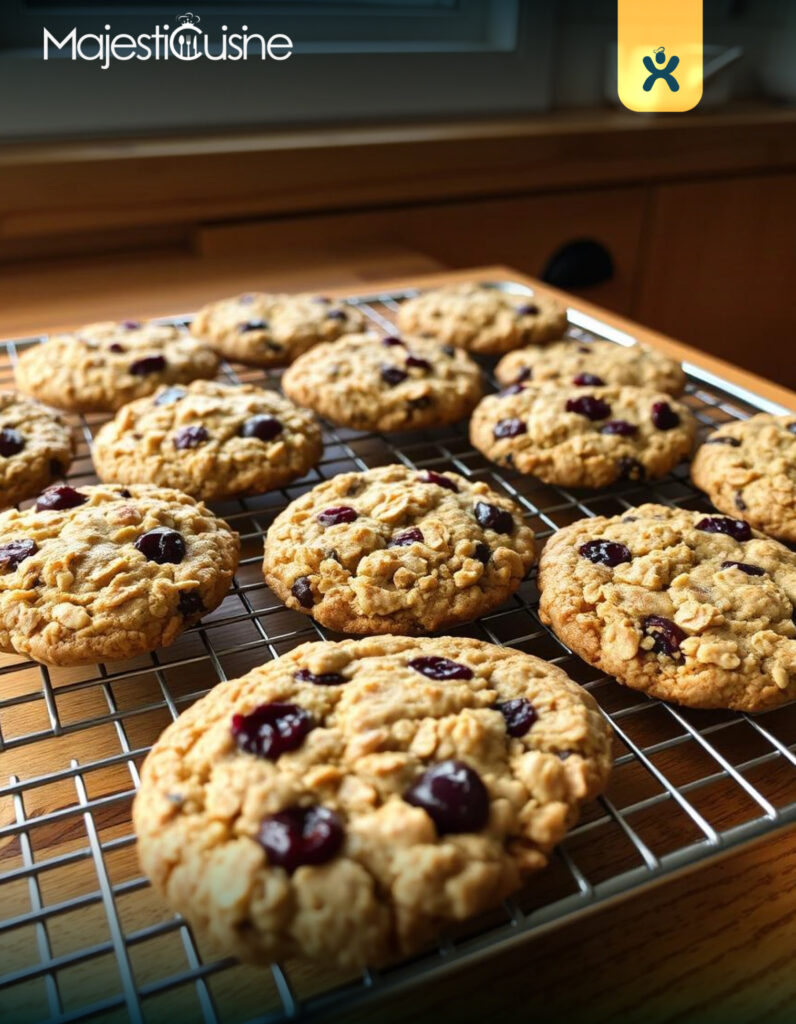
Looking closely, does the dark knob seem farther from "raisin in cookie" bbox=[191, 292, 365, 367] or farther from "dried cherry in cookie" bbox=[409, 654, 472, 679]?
"dried cherry in cookie" bbox=[409, 654, 472, 679]

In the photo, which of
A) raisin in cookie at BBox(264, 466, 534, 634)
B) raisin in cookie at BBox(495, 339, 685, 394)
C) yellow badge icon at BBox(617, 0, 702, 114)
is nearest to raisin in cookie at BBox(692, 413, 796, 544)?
raisin in cookie at BBox(495, 339, 685, 394)

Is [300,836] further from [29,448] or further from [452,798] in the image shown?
[29,448]

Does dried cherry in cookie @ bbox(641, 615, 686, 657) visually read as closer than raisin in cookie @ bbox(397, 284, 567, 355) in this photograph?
Yes

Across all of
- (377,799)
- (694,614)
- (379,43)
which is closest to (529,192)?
(379,43)

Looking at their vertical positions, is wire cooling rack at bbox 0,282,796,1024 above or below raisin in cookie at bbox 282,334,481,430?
below

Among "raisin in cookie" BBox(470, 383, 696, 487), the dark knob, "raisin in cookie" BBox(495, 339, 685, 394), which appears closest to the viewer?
"raisin in cookie" BBox(470, 383, 696, 487)

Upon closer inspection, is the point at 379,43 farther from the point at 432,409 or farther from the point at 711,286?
the point at 432,409
